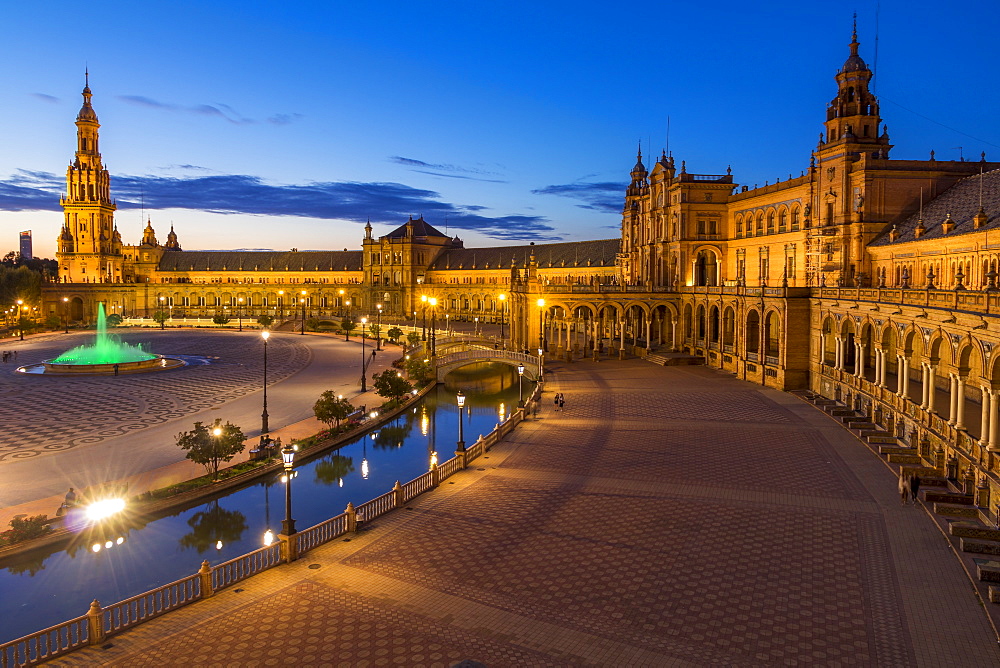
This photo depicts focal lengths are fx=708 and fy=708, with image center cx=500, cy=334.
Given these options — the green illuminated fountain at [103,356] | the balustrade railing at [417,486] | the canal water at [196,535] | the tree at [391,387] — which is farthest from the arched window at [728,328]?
the green illuminated fountain at [103,356]

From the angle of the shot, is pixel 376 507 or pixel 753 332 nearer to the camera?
pixel 376 507

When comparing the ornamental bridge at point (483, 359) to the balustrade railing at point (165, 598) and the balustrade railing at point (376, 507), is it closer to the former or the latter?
the balustrade railing at point (165, 598)

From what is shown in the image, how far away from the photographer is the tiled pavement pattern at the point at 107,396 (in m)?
38.1

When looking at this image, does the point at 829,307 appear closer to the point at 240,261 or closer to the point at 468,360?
the point at 468,360

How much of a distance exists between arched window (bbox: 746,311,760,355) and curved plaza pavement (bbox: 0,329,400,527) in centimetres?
3039

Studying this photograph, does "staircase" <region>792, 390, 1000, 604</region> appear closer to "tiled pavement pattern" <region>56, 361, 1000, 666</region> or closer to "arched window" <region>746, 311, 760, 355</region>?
"tiled pavement pattern" <region>56, 361, 1000, 666</region>

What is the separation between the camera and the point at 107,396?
5159 centimetres

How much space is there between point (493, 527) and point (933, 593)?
1156cm

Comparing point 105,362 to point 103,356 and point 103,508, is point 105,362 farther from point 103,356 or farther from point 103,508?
point 103,508

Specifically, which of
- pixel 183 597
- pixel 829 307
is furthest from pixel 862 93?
pixel 183 597

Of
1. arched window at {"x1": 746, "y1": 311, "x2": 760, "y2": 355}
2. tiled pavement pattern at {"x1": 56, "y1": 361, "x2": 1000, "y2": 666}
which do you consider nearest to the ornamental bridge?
arched window at {"x1": 746, "y1": 311, "x2": 760, "y2": 355}

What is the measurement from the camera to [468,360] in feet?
209

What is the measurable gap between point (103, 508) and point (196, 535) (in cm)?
330

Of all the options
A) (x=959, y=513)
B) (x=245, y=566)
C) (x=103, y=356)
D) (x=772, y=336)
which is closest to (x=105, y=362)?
(x=103, y=356)
